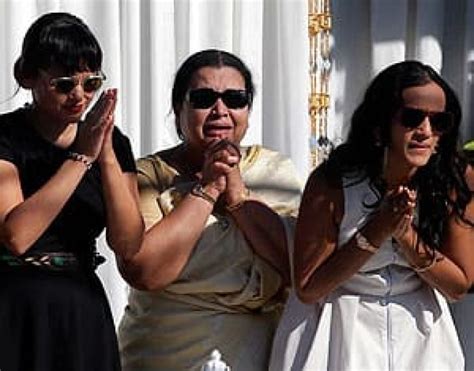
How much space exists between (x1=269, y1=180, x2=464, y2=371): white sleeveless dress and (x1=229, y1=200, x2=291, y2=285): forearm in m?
0.11

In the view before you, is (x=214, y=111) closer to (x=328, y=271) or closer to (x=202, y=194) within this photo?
(x=202, y=194)

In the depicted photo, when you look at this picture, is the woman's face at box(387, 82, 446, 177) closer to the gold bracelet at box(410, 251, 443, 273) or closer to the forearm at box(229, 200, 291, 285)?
the gold bracelet at box(410, 251, 443, 273)

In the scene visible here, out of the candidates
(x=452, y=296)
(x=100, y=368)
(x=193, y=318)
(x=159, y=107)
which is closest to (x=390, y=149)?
(x=452, y=296)

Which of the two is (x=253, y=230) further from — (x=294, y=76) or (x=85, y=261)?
(x=294, y=76)

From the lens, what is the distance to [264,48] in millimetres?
4160

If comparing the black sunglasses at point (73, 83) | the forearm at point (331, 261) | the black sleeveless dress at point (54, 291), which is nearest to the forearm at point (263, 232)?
the forearm at point (331, 261)

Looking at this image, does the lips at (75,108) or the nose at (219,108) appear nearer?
the lips at (75,108)

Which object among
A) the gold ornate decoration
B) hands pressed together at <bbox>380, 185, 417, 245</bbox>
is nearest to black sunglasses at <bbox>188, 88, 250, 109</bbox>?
hands pressed together at <bbox>380, 185, 417, 245</bbox>

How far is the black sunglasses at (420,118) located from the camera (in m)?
2.54

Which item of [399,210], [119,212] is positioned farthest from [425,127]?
[119,212]

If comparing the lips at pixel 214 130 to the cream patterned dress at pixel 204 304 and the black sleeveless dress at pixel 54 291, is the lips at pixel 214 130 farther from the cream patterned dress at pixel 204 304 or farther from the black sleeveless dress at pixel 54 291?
the black sleeveless dress at pixel 54 291

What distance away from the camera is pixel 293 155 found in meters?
4.12

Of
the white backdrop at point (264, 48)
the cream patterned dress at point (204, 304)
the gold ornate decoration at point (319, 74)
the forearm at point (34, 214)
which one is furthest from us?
the gold ornate decoration at point (319, 74)

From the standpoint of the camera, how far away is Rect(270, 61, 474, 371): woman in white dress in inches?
101
